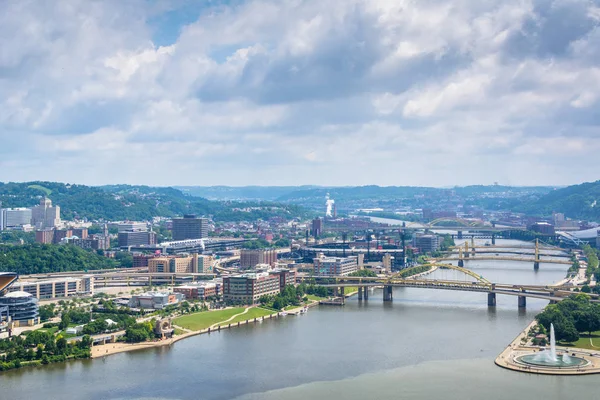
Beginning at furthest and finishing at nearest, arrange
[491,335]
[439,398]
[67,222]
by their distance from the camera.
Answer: [67,222] < [491,335] < [439,398]

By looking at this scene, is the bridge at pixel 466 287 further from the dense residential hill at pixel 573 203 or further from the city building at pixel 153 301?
the dense residential hill at pixel 573 203

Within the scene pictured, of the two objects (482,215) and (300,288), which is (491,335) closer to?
(300,288)

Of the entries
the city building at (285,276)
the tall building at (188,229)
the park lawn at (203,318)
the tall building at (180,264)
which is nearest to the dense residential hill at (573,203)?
the tall building at (188,229)

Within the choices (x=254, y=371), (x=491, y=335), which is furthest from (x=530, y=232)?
(x=254, y=371)

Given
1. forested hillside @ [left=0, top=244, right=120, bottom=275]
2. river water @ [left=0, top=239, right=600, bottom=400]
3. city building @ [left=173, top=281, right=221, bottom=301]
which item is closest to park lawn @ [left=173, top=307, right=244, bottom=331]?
river water @ [left=0, top=239, right=600, bottom=400]

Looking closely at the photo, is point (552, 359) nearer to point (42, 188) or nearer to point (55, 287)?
point (55, 287)

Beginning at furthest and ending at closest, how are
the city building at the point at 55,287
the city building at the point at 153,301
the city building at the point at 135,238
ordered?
1. the city building at the point at 135,238
2. the city building at the point at 55,287
3. the city building at the point at 153,301
